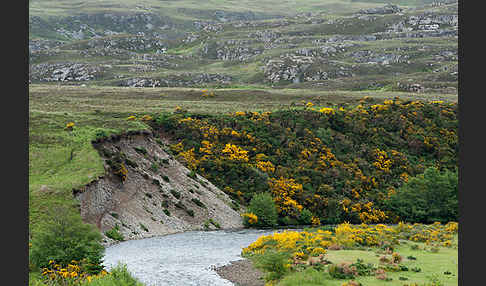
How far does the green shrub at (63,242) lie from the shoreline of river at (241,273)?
33.2 ft

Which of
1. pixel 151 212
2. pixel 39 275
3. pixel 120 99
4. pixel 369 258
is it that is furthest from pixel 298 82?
pixel 39 275

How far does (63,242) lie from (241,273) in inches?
557

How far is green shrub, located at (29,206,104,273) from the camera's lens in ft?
104

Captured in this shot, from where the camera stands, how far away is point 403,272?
107ft

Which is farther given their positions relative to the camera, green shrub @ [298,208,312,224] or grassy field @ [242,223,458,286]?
green shrub @ [298,208,312,224]

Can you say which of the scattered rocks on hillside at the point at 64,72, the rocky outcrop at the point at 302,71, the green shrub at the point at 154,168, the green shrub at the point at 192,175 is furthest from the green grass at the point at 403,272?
the scattered rocks on hillside at the point at 64,72

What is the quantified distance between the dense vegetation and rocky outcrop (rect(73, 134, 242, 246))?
6.32 meters

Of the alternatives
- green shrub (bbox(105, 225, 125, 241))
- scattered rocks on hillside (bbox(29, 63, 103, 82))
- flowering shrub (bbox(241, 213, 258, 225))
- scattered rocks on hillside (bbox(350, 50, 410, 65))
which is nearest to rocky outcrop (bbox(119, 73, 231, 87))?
scattered rocks on hillside (bbox(29, 63, 103, 82))

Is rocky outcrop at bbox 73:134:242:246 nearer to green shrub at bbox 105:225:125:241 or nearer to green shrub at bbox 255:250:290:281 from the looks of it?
green shrub at bbox 105:225:125:241

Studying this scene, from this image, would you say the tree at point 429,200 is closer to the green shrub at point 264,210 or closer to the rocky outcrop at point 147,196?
the green shrub at point 264,210

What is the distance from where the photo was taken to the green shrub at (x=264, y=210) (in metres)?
63.2
